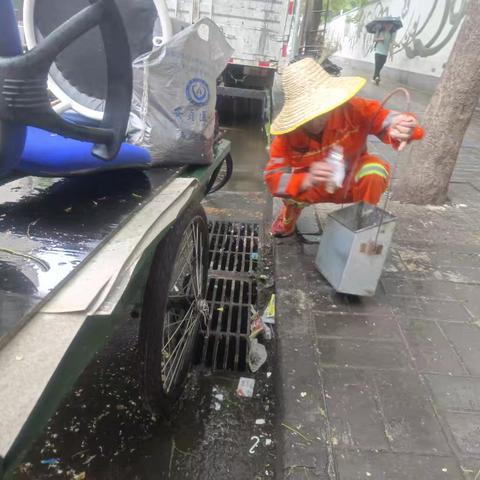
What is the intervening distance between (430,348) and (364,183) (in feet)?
3.10

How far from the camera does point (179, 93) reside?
202 cm

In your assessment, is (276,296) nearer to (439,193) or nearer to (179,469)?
(179,469)

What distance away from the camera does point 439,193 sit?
377 centimetres

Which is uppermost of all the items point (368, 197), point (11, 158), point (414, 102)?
point (11, 158)

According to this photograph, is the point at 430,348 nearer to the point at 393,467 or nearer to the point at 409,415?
the point at 409,415

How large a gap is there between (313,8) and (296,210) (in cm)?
1153

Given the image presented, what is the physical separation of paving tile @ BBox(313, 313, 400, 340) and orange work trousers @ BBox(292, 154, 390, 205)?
25.9 inches

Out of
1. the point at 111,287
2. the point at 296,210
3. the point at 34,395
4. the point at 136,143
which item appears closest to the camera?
the point at 34,395

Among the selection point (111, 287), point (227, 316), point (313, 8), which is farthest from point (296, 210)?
point (313, 8)

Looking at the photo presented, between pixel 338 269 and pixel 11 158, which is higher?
pixel 11 158

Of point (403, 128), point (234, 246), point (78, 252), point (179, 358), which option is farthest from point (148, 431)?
point (403, 128)

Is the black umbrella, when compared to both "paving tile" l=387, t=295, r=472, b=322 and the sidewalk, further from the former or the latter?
"paving tile" l=387, t=295, r=472, b=322

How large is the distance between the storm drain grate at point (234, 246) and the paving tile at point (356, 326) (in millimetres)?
880

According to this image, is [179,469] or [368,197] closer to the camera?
[179,469]
